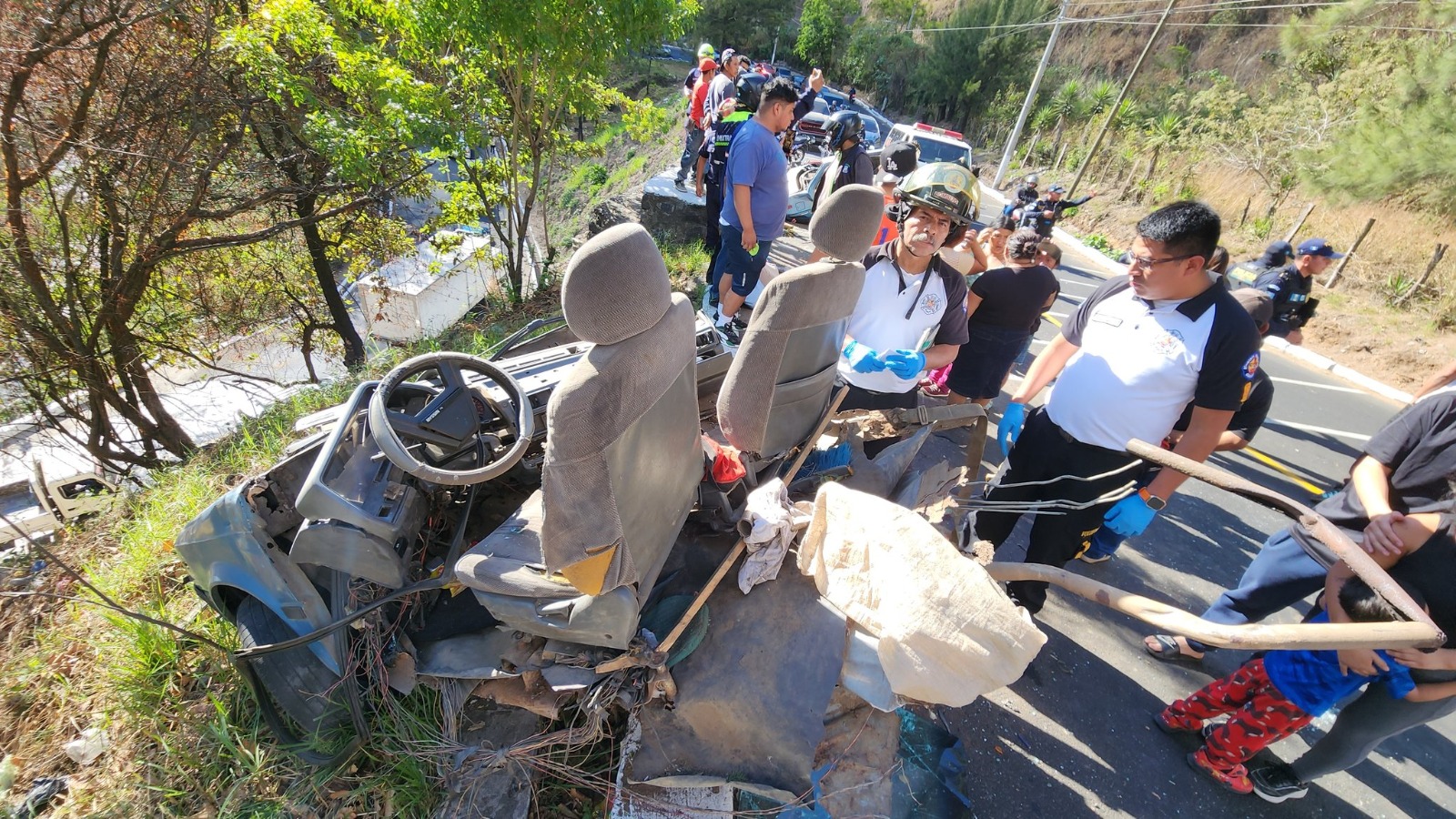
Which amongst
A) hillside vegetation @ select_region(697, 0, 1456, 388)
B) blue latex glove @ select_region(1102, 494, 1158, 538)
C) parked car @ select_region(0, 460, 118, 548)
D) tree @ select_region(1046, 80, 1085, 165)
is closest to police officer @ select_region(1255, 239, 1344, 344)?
blue latex glove @ select_region(1102, 494, 1158, 538)

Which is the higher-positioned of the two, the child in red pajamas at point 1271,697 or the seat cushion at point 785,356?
the seat cushion at point 785,356

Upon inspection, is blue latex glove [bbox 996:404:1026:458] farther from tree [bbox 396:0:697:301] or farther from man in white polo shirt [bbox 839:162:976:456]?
tree [bbox 396:0:697:301]

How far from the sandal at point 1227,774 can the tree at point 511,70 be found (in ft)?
20.2

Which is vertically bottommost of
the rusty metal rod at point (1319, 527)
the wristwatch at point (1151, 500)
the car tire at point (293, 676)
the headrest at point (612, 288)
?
the car tire at point (293, 676)

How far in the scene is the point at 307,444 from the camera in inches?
85.4

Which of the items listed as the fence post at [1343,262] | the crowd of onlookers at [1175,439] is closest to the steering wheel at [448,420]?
the crowd of onlookers at [1175,439]

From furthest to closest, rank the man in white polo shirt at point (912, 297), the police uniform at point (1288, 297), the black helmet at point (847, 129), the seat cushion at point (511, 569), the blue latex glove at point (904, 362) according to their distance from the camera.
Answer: the black helmet at point (847, 129) → the police uniform at point (1288, 297) → the blue latex glove at point (904, 362) → the man in white polo shirt at point (912, 297) → the seat cushion at point (511, 569)

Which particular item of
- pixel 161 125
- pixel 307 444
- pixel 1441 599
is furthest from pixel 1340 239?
pixel 161 125

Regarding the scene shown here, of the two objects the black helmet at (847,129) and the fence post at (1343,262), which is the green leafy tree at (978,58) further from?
the black helmet at (847,129)

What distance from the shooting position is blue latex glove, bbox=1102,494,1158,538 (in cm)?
248

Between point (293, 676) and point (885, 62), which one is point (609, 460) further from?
point (885, 62)

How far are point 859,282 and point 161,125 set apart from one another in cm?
664

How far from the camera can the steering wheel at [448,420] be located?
1.90 metres

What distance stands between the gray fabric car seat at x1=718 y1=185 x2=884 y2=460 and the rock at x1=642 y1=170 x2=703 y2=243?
5826 mm
